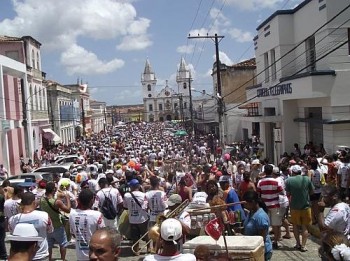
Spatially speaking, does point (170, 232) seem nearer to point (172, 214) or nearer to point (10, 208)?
point (172, 214)

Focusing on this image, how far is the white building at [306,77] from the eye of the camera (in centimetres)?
1852

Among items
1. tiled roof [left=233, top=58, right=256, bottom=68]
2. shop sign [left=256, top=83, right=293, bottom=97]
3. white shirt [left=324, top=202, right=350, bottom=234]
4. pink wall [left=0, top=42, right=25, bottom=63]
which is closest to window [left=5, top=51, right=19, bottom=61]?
pink wall [left=0, top=42, right=25, bottom=63]

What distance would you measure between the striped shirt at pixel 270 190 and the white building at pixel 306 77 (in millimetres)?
6744

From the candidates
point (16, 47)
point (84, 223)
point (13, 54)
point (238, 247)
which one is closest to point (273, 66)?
point (84, 223)

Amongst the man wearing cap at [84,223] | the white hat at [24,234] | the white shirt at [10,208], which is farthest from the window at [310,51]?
the white hat at [24,234]

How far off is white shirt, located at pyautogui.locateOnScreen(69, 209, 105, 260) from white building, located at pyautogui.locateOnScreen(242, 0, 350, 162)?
10104 millimetres

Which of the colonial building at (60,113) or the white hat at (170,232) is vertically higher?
the colonial building at (60,113)

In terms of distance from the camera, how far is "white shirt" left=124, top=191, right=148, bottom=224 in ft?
29.0

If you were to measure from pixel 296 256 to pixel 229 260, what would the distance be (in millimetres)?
3495

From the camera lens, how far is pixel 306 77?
19.1m

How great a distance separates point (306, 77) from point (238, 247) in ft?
48.4

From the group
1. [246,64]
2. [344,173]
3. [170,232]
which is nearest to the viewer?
[170,232]

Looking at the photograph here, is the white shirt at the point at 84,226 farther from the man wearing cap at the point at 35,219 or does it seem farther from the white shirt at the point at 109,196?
the white shirt at the point at 109,196

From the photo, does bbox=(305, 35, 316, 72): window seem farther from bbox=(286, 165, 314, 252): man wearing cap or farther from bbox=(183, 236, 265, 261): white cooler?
bbox=(183, 236, 265, 261): white cooler
